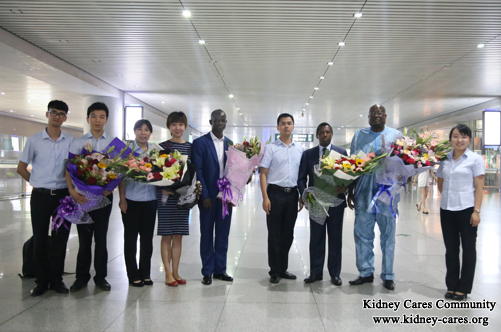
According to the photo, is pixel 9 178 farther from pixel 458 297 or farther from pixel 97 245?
pixel 458 297

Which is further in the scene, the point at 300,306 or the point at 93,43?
the point at 93,43

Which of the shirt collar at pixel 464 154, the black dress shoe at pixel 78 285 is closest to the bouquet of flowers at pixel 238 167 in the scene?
the black dress shoe at pixel 78 285

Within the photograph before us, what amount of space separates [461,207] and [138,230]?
300cm

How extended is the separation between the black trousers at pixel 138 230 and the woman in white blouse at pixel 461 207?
2.77m

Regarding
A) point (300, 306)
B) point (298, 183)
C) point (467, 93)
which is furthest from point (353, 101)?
point (300, 306)

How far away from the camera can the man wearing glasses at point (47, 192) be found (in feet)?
11.1

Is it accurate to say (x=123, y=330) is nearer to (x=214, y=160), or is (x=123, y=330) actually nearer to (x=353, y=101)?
(x=214, y=160)

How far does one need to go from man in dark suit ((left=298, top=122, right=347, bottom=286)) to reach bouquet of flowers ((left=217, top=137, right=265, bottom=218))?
511mm

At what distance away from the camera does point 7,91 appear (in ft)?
45.8

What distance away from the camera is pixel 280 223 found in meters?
3.86

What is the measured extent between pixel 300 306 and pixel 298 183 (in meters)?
1.24

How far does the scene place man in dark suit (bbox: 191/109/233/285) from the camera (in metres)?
3.74

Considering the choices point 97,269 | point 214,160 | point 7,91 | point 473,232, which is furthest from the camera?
point 7,91

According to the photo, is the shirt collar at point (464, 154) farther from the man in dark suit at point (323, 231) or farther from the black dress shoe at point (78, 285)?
the black dress shoe at point (78, 285)
